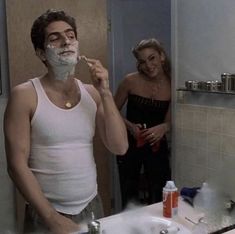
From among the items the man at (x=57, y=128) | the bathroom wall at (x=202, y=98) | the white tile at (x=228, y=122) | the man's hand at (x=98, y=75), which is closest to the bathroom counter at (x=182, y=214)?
the bathroom wall at (x=202, y=98)

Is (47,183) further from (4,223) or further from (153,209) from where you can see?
(153,209)

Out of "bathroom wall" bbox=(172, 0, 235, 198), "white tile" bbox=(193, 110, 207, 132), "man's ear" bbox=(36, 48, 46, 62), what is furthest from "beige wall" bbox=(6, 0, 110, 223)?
"white tile" bbox=(193, 110, 207, 132)

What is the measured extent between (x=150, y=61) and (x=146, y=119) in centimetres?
20

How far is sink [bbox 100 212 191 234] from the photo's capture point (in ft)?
3.81

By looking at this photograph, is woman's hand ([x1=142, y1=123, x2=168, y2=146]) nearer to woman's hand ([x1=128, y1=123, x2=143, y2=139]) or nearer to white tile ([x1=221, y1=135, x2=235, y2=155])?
woman's hand ([x1=128, y1=123, x2=143, y2=139])

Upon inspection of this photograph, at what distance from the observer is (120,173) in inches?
47.9

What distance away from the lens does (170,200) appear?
1264mm

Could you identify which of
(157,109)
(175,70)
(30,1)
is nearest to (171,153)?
(157,109)

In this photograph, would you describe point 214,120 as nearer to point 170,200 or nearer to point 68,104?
point 170,200

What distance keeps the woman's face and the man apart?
15cm

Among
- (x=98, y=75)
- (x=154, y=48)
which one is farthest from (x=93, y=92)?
(x=154, y=48)

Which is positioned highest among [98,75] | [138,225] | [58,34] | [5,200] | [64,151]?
[58,34]

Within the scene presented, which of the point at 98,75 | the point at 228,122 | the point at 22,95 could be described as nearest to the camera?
the point at 22,95

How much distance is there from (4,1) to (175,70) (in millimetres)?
655
